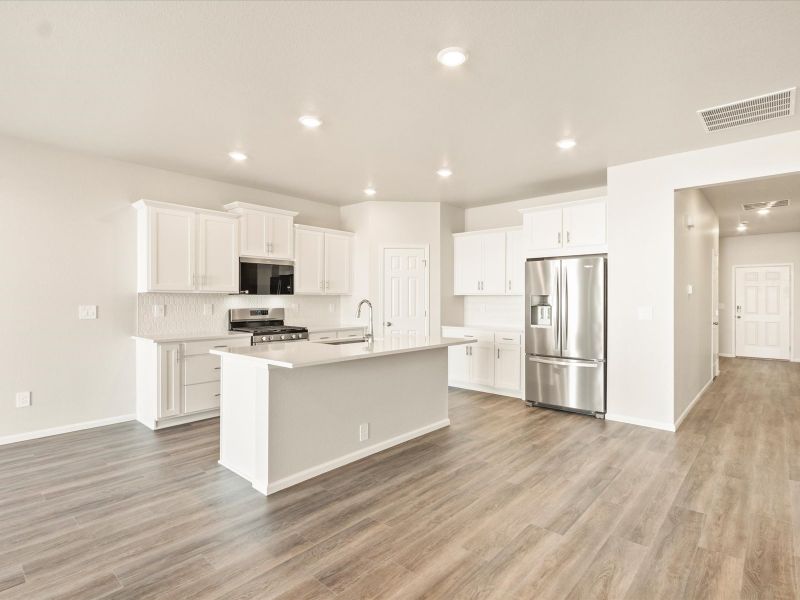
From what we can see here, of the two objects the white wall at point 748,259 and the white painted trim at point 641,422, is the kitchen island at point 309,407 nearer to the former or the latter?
the white painted trim at point 641,422

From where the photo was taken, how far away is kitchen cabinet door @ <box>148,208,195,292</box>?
4.49 m

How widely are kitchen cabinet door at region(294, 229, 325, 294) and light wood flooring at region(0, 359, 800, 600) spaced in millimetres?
2464

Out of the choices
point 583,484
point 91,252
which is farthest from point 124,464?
point 583,484

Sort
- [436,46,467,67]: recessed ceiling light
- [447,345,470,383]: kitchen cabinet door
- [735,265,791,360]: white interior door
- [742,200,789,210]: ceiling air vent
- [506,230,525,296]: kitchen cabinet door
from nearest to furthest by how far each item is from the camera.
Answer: [436,46,467,67]: recessed ceiling light < [506,230,525,296]: kitchen cabinet door < [742,200,789,210]: ceiling air vent < [447,345,470,383]: kitchen cabinet door < [735,265,791,360]: white interior door

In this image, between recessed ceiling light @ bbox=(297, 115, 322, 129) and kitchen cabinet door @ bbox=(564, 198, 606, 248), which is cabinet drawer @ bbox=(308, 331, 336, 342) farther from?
kitchen cabinet door @ bbox=(564, 198, 606, 248)

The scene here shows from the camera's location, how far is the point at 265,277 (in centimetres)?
559

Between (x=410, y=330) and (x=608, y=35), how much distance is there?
15.3ft

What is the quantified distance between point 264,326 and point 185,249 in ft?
4.68

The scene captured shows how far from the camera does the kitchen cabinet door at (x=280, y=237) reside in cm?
552

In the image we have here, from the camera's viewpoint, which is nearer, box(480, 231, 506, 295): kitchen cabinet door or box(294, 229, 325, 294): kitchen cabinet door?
box(294, 229, 325, 294): kitchen cabinet door

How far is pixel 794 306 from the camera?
8.76 metres

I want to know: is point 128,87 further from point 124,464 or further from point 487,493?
point 487,493

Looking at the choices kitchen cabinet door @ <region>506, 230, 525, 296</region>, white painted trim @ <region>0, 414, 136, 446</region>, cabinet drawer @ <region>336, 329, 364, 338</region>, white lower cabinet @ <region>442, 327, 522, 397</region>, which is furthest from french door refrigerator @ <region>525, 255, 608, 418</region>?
white painted trim @ <region>0, 414, 136, 446</region>

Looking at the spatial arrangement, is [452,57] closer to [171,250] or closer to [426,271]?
[171,250]
